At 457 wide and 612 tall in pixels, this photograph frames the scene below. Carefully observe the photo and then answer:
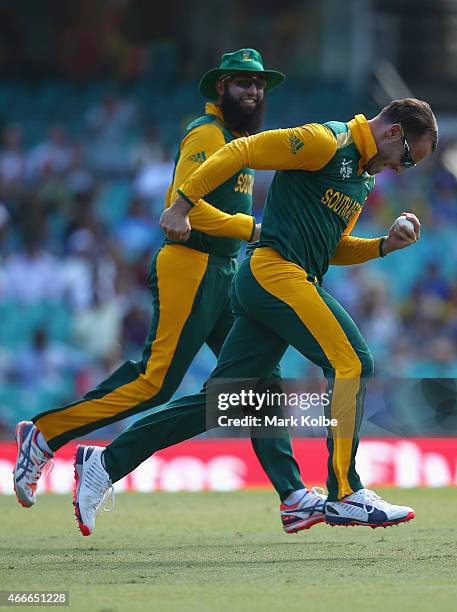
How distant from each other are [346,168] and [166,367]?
1471 millimetres

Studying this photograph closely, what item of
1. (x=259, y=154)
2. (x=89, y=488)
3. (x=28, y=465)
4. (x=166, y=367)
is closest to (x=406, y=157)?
(x=259, y=154)

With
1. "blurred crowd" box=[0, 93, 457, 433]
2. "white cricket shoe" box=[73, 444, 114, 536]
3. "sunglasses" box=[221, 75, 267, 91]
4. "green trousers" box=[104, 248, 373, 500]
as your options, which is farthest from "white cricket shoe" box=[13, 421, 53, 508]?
"blurred crowd" box=[0, 93, 457, 433]

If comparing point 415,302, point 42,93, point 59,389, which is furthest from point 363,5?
point 59,389

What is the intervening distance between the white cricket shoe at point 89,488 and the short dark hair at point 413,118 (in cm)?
212

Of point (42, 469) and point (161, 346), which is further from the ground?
point (161, 346)

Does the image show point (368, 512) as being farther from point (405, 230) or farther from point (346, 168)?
point (346, 168)

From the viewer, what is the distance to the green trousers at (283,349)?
5820 mm

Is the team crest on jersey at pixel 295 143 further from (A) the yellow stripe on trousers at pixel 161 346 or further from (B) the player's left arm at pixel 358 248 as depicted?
(A) the yellow stripe on trousers at pixel 161 346

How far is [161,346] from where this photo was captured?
6.62m

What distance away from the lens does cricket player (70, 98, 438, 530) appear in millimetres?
5688

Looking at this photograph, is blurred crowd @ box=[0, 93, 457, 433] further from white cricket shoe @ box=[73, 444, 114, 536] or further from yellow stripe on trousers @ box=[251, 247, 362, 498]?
yellow stripe on trousers @ box=[251, 247, 362, 498]

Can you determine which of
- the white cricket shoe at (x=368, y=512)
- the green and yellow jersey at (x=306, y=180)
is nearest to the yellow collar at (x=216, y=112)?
the green and yellow jersey at (x=306, y=180)

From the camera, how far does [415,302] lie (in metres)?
13.6

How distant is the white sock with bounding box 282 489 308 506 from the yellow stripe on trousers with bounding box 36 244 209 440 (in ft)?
2.86
